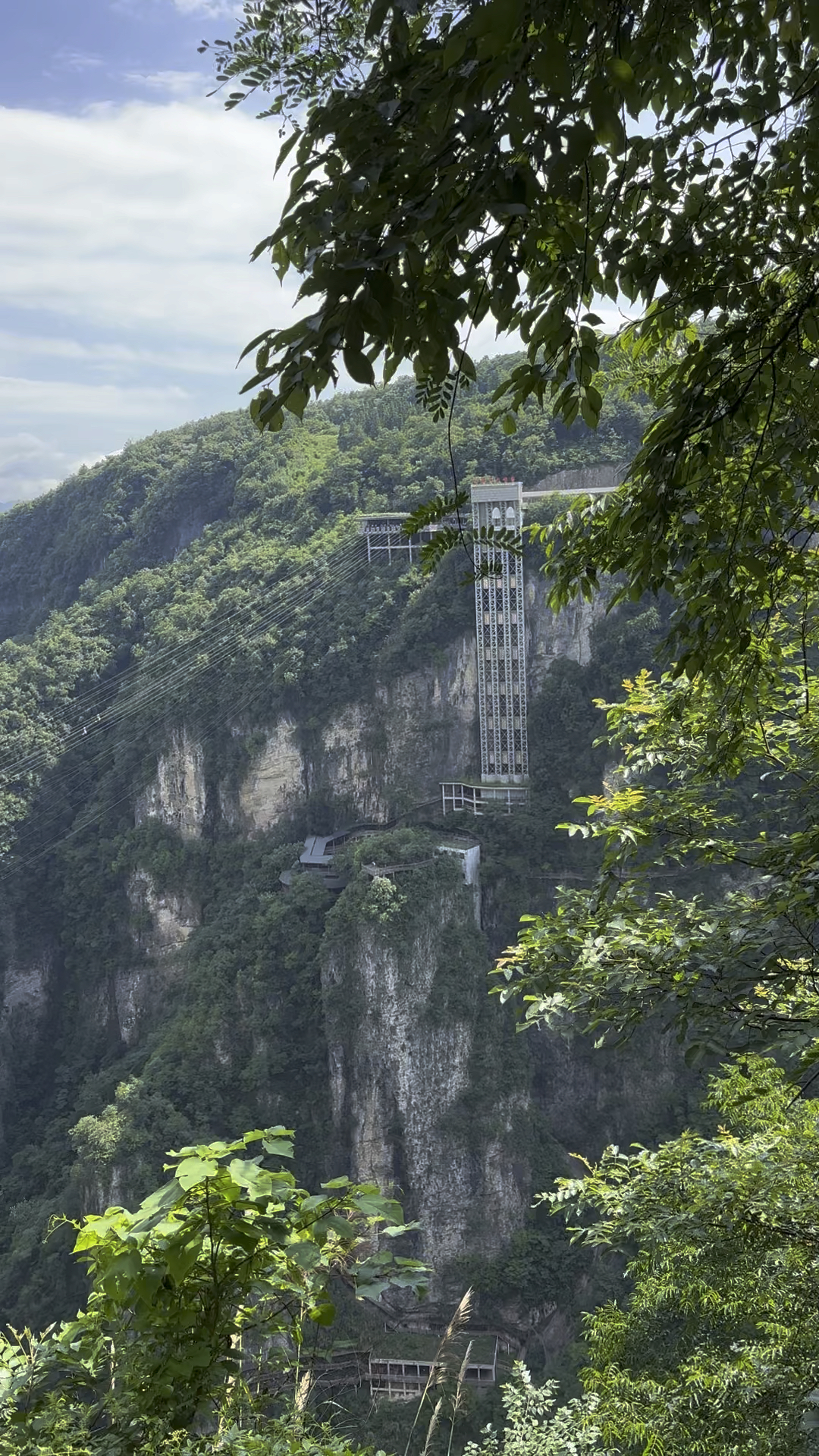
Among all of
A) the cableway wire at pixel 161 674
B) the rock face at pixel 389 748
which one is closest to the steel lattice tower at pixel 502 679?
the rock face at pixel 389 748

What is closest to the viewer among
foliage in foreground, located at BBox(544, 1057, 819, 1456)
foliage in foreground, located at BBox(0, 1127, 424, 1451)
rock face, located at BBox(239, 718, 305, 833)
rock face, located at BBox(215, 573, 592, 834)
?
foliage in foreground, located at BBox(0, 1127, 424, 1451)

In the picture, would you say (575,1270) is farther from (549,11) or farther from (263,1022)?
(549,11)

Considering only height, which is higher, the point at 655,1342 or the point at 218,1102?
the point at 655,1342

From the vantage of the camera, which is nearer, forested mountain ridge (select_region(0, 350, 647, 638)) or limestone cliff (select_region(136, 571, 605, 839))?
limestone cliff (select_region(136, 571, 605, 839))

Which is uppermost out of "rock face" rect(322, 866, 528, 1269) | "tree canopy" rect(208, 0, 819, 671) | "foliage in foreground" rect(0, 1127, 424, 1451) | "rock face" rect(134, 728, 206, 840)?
"tree canopy" rect(208, 0, 819, 671)

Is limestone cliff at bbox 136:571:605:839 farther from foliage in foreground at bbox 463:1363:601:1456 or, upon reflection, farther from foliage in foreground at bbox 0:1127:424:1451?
foliage in foreground at bbox 0:1127:424:1451

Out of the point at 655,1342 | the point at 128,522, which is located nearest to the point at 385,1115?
the point at 655,1342

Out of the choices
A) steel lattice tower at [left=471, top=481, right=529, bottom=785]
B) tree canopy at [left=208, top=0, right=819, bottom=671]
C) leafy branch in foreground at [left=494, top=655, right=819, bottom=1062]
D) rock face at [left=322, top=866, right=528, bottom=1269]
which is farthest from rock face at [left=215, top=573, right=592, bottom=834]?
tree canopy at [left=208, top=0, right=819, bottom=671]

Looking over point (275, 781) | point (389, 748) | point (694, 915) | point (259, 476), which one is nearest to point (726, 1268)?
point (694, 915)
